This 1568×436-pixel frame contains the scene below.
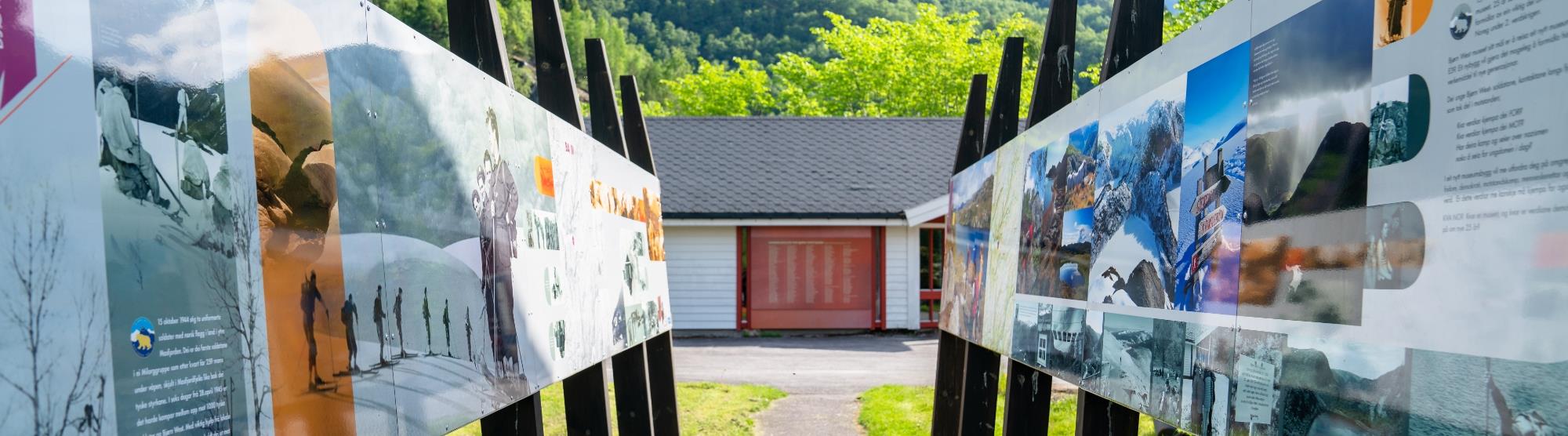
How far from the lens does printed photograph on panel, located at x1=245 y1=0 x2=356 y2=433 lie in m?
2.72

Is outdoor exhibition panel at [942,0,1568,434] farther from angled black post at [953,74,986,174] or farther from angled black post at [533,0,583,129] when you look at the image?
angled black post at [953,74,986,174]

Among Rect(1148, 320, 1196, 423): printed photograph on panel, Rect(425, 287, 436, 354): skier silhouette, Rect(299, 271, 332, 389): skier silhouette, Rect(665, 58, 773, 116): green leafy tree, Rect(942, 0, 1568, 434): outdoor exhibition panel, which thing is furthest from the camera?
Rect(665, 58, 773, 116): green leafy tree

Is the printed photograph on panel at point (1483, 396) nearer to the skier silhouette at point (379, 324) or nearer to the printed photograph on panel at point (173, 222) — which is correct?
the printed photograph on panel at point (173, 222)

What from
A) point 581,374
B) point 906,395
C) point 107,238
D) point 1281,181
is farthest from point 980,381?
point 107,238

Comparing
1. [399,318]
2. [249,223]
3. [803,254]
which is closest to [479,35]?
[399,318]

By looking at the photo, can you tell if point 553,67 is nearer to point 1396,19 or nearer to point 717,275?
point 1396,19

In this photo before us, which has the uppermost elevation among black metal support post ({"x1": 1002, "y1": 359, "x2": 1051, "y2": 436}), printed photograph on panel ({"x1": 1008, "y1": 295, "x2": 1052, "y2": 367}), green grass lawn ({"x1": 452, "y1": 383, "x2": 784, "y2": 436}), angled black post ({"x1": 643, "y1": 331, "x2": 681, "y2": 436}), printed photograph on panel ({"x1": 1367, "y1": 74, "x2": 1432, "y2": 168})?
printed photograph on panel ({"x1": 1367, "y1": 74, "x2": 1432, "y2": 168})

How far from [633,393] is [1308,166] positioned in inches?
239

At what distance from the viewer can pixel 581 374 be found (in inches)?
263

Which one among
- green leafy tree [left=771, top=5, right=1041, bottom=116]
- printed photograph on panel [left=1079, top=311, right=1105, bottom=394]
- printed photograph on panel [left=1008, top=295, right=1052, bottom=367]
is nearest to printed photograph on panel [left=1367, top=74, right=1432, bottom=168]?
printed photograph on panel [left=1079, top=311, right=1105, bottom=394]

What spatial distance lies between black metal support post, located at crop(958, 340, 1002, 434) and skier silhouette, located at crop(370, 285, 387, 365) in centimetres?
563

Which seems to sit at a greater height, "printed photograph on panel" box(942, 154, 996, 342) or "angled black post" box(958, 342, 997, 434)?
"printed photograph on panel" box(942, 154, 996, 342)

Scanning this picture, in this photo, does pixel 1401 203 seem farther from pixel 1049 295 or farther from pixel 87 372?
pixel 1049 295

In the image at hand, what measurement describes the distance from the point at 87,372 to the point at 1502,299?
2346 mm
